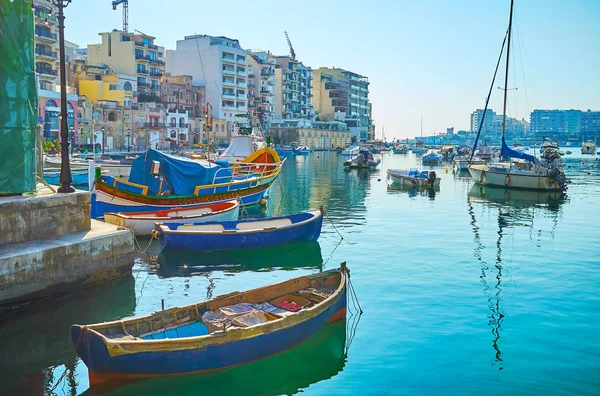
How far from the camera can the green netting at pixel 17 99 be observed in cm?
1477

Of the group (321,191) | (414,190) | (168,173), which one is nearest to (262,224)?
(168,173)

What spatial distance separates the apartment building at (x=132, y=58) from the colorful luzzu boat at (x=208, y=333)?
2768 inches

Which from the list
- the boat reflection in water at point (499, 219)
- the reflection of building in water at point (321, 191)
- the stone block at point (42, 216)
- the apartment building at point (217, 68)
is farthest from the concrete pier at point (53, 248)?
the apartment building at point (217, 68)

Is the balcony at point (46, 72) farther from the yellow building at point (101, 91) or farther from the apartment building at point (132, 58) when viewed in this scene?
the apartment building at point (132, 58)

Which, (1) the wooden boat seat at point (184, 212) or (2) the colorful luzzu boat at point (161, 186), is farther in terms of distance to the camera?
(2) the colorful luzzu boat at point (161, 186)

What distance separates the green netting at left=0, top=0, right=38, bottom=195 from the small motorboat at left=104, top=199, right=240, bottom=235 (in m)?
5.91

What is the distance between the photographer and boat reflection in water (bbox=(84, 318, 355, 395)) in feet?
32.8

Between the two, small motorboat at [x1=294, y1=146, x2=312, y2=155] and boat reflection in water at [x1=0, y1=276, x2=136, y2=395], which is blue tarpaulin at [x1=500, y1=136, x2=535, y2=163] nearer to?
boat reflection in water at [x1=0, y1=276, x2=136, y2=395]

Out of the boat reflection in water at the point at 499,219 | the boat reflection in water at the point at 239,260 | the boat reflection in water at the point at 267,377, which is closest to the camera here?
the boat reflection in water at the point at 267,377

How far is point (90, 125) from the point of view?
65.2 metres

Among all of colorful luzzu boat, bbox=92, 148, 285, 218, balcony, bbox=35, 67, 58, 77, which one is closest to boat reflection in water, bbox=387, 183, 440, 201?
colorful luzzu boat, bbox=92, 148, 285, 218

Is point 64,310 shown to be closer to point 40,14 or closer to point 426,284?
point 426,284

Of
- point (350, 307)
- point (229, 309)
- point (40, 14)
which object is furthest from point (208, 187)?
point (40, 14)

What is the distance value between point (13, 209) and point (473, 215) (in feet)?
79.5
